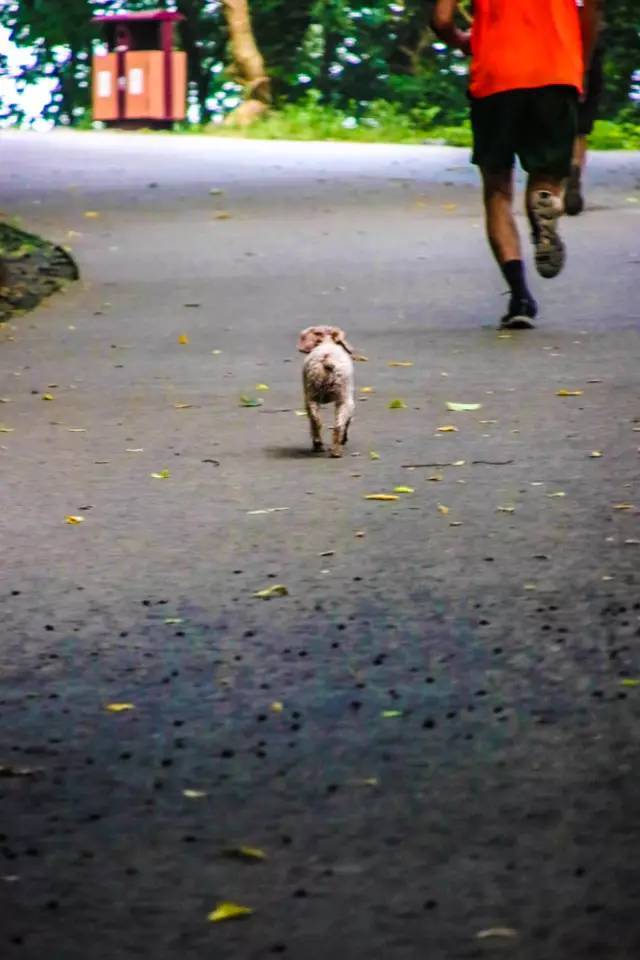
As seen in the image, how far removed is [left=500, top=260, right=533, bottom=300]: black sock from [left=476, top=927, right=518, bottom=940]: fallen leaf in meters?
7.96

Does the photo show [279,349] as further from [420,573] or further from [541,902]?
[541,902]

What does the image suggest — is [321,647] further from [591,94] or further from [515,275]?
[591,94]

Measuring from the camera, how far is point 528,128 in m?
11.0

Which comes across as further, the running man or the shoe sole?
the shoe sole

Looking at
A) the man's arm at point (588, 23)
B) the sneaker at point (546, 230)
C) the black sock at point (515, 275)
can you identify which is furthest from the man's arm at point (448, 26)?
the black sock at point (515, 275)

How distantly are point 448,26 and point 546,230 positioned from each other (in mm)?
1122

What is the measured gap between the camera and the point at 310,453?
8008 millimetres

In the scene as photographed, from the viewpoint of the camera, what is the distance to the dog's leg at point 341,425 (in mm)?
7789

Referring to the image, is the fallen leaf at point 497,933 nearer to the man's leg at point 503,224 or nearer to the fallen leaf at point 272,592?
the fallen leaf at point 272,592

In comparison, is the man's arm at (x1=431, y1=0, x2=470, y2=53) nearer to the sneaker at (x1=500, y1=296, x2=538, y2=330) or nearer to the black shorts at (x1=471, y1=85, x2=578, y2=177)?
the black shorts at (x1=471, y1=85, x2=578, y2=177)

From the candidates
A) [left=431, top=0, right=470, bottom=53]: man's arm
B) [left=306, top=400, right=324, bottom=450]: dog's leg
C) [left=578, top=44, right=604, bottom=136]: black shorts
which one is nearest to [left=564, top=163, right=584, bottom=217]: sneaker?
[left=578, top=44, right=604, bottom=136]: black shorts

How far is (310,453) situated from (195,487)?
0.79 meters

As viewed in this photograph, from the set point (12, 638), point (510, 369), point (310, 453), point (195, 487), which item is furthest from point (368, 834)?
point (510, 369)

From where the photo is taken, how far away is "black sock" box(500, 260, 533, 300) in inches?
434
